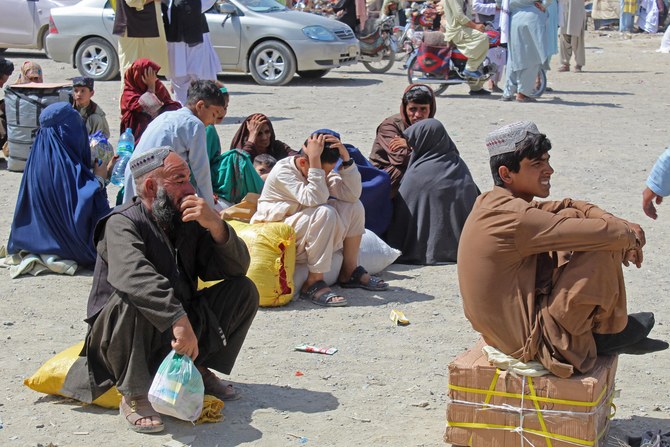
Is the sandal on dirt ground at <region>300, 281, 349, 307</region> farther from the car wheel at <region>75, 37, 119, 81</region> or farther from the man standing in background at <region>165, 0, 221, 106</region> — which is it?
the car wheel at <region>75, 37, 119, 81</region>

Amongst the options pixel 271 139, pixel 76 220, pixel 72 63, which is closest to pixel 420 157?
pixel 271 139

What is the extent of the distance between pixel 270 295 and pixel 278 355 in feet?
2.60

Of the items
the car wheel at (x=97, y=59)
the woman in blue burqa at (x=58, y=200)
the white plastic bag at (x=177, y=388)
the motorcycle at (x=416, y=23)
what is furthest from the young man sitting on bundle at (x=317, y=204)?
the motorcycle at (x=416, y=23)

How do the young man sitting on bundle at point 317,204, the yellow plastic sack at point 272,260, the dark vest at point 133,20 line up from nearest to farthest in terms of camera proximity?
1. the yellow plastic sack at point 272,260
2. the young man sitting on bundle at point 317,204
3. the dark vest at point 133,20

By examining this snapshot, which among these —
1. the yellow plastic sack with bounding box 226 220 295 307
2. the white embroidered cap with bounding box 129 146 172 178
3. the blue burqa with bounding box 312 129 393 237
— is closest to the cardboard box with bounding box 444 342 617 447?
the white embroidered cap with bounding box 129 146 172 178

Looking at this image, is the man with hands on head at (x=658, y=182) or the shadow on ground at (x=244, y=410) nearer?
the shadow on ground at (x=244, y=410)

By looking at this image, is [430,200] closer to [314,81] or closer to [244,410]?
[244,410]

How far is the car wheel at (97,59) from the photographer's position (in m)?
16.8

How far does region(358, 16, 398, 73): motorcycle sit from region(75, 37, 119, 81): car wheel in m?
4.48

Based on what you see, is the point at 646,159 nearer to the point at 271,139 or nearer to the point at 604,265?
the point at 271,139

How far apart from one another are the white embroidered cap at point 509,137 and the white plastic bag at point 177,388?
1543mm

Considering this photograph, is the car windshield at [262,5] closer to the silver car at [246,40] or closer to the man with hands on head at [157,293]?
the silver car at [246,40]

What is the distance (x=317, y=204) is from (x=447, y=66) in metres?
9.50

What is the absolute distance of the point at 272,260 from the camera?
6.35 meters
